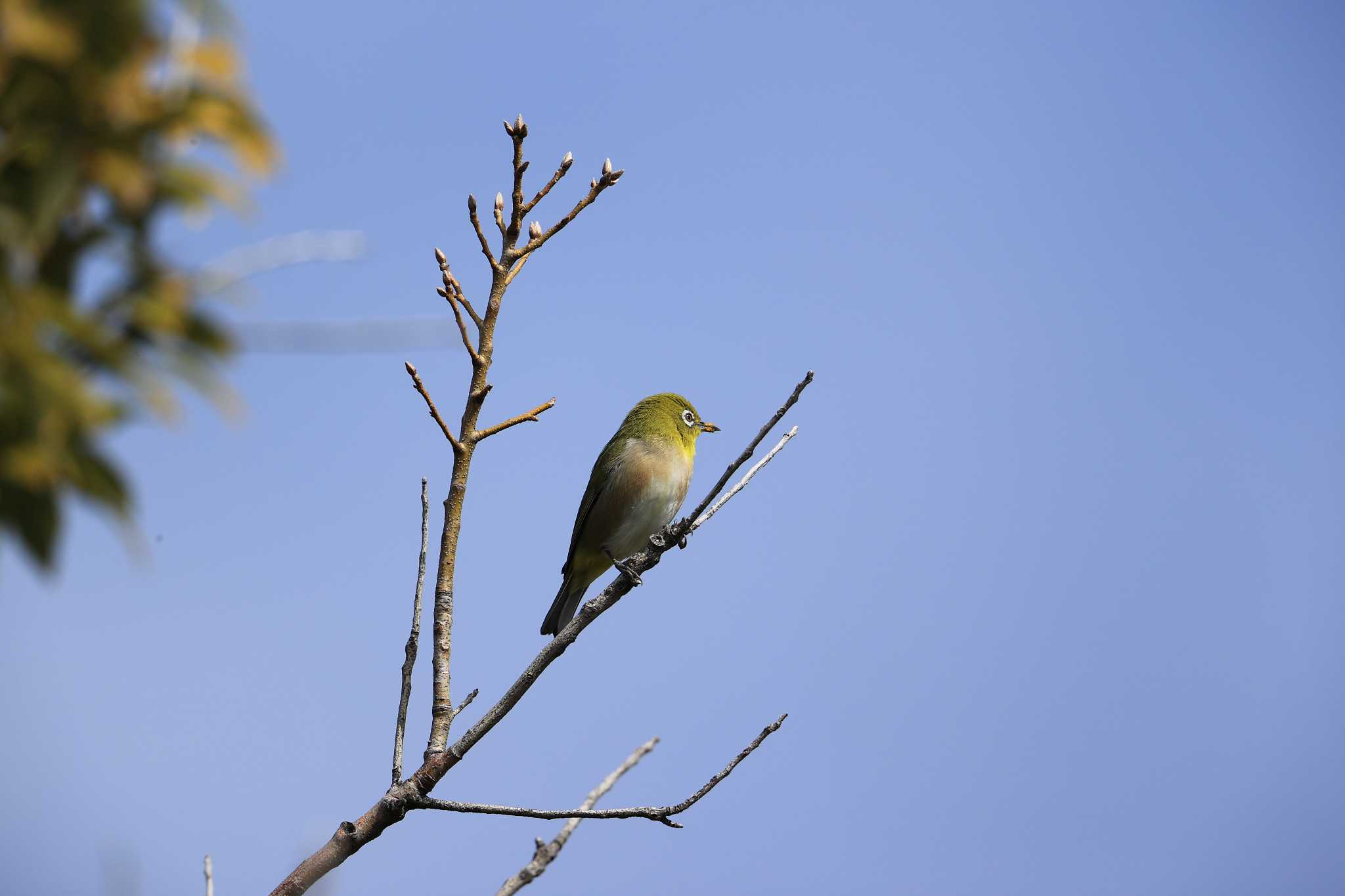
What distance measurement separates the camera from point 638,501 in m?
10.4

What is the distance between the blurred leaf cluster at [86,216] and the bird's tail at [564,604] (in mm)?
8644

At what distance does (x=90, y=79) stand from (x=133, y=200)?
8.2 inches

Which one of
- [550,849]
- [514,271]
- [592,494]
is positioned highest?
[592,494]

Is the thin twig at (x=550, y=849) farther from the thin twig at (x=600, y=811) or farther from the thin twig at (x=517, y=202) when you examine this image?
the thin twig at (x=517, y=202)

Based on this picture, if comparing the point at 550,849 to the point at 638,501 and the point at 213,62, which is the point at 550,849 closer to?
the point at 213,62

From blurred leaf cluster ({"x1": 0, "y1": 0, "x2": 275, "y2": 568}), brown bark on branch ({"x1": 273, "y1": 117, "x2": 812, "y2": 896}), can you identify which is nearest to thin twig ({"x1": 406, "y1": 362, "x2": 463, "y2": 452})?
brown bark on branch ({"x1": 273, "y1": 117, "x2": 812, "y2": 896})

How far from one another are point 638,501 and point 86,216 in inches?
335

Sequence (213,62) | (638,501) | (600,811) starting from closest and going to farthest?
(213,62)
(600,811)
(638,501)

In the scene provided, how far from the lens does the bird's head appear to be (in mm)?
10836

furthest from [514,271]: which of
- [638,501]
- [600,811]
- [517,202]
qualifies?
[638,501]

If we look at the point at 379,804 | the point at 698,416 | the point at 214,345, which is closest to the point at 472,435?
the point at 379,804

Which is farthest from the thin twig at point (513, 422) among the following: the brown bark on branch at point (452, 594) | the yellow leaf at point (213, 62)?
the yellow leaf at point (213, 62)

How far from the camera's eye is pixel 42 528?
1.85m

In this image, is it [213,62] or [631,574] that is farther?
[631,574]
